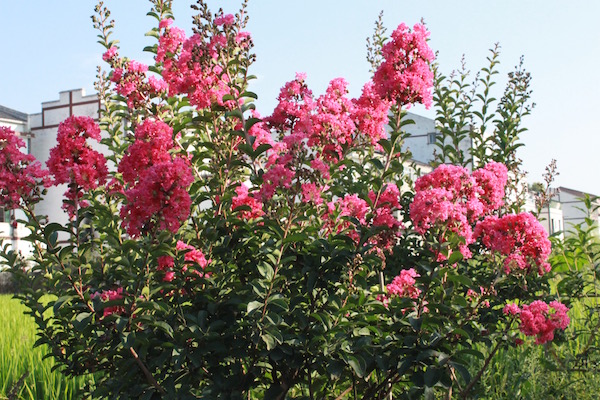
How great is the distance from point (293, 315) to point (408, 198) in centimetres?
198

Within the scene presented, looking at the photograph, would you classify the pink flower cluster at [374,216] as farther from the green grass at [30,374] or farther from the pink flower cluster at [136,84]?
the green grass at [30,374]

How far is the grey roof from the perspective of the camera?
22791mm

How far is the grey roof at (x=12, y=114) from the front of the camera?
22.8 metres

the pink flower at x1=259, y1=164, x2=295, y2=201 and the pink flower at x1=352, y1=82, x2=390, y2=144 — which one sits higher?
the pink flower at x1=352, y1=82, x2=390, y2=144

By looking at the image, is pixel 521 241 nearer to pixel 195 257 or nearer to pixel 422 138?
pixel 195 257

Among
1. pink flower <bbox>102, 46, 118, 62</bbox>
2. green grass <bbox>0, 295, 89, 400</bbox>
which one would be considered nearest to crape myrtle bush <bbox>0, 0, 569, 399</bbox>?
pink flower <bbox>102, 46, 118, 62</bbox>

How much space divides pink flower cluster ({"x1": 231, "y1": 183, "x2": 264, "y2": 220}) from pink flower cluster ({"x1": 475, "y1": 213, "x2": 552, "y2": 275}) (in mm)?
1149

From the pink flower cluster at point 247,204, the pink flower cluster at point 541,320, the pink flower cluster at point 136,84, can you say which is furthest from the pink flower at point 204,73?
the pink flower cluster at point 541,320

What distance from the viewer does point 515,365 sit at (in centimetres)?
493

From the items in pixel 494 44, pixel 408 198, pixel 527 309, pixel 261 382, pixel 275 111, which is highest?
pixel 494 44

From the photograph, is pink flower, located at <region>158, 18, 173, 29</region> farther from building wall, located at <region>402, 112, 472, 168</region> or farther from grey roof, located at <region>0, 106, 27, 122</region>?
building wall, located at <region>402, 112, 472, 168</region>

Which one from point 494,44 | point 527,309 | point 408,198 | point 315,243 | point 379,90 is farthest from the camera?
point 494,44

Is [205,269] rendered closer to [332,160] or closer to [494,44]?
[332,160]

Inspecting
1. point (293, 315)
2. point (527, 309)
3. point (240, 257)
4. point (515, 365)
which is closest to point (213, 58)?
point (240, 257)
